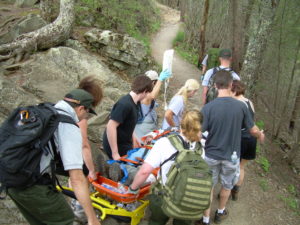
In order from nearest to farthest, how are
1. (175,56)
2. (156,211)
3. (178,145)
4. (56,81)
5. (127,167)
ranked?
(178,145)
(156,211)
(127,167)
(56,81)
(175,56)

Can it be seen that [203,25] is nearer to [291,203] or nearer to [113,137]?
[291,203]

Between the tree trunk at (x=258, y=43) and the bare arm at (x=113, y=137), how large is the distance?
537cm

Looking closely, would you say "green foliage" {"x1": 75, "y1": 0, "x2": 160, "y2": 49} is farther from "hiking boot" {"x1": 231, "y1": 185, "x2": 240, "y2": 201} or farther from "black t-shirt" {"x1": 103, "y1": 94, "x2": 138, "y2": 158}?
"hiking boot" {"x1": 231, "y1": 185, "x2": 240, "y2": 201}

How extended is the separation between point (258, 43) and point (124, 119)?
5.39m

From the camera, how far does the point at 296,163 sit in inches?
382

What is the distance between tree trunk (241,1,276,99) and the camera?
731 cm

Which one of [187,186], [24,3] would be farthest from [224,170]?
[24,3]

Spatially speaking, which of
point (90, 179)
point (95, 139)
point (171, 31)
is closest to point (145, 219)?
point (90, 179)

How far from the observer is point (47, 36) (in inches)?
328

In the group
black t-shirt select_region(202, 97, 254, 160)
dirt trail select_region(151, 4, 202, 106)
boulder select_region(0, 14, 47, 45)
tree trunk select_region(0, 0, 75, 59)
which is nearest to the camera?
black t-shirt select_region(202, 97, 254, 160)

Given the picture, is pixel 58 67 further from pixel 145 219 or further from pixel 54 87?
pixel 145 219

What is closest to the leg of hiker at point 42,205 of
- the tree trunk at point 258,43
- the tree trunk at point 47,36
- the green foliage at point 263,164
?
the green foliage at point 263,164

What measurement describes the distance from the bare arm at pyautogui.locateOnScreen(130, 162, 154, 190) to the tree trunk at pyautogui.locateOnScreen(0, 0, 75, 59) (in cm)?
638

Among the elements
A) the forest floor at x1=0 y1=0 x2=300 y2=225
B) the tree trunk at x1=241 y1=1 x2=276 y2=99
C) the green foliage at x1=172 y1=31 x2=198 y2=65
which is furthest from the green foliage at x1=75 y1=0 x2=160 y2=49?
the tree trunk at x1=241 y1=1 x2=276 y2=99
